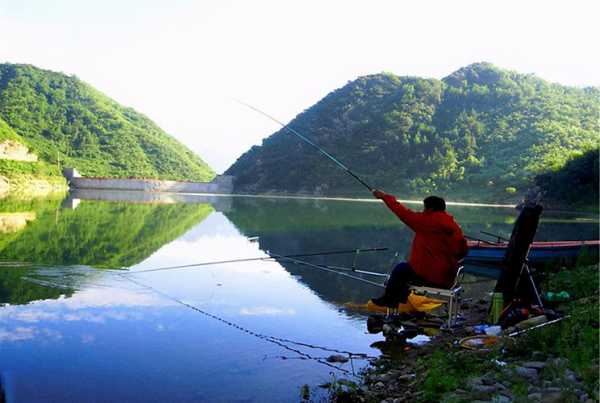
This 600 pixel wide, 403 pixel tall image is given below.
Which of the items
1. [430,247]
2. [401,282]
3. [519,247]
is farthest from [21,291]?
[519,247]

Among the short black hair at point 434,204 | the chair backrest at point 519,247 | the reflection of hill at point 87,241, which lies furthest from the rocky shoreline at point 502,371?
the reflection of hill at point 87,241

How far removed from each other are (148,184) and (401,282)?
9555 centimetres

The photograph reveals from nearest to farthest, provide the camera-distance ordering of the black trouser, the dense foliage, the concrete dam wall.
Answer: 1. the black trouser
2. the dense foliage
3. the concrete dam wall

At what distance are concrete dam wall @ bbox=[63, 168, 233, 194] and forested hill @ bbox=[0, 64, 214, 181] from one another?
12.5ft

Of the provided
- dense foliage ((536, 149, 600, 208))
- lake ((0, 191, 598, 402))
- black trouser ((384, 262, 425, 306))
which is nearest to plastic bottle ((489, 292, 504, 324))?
black trouser ((384, 262, 425, 306))

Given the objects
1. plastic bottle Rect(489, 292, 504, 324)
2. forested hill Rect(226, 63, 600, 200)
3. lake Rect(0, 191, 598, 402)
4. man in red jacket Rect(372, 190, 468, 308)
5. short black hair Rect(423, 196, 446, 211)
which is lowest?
lake Rect(0, 191, 598, 402)

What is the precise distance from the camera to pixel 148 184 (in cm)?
9900

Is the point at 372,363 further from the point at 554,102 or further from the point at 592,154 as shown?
the point at 554,102

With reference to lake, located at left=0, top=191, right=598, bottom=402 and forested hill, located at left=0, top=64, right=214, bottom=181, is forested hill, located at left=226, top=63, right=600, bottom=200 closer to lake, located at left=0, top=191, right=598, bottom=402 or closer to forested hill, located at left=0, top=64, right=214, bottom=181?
forested hill, located at left=0, top=64, right=214, bottom=181

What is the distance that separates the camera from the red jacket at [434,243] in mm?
7508

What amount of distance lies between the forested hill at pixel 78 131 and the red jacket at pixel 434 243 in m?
92.9

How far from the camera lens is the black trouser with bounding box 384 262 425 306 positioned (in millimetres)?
7926

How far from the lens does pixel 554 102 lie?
111m

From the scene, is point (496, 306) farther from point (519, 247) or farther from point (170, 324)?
point (170, 324)
